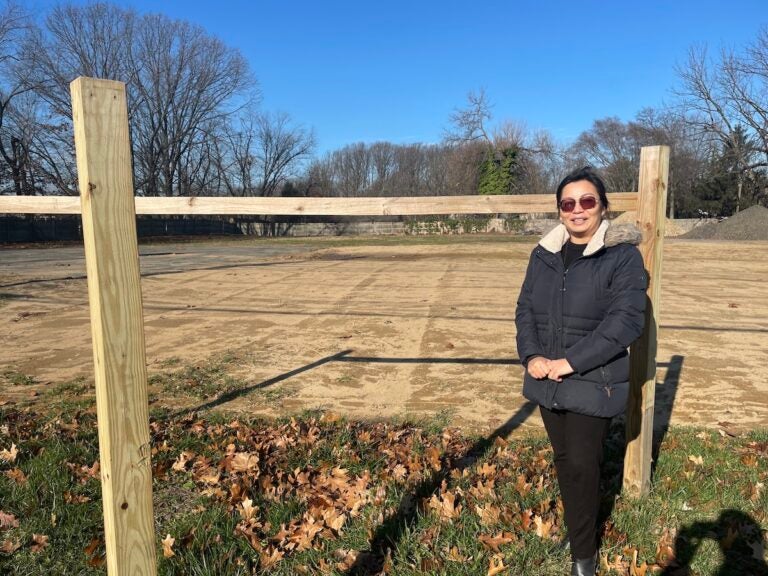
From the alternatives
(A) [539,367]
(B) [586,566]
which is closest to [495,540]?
(B) [586,566]

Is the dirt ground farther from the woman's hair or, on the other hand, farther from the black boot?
the woman's hair

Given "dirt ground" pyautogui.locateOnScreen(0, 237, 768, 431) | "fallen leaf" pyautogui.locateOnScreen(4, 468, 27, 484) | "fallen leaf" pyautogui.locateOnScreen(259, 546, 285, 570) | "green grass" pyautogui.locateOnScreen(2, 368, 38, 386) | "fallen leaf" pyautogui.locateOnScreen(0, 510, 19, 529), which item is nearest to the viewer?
"fallen leaf" pyautogui.locateOnScreen(259, 546, 285, 570)

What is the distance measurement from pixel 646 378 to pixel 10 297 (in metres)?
12.9

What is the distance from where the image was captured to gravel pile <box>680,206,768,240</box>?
32031 millimetres

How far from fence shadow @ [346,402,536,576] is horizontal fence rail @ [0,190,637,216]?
1829 millimetres

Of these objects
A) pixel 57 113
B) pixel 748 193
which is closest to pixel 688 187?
pixel 748 193

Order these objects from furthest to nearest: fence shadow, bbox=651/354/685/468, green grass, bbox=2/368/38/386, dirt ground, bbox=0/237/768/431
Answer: green grass, bbox=2/368/38/386 < dirt ground, bbox=0/237/768/431 < fence shadow, bbox=651/354/685/468

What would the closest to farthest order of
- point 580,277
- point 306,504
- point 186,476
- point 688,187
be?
point 580,277 → point 306,504 → point 186,476 → point 688,187

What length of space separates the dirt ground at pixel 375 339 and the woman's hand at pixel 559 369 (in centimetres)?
237

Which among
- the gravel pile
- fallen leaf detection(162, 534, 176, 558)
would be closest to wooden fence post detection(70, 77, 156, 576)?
fallen leaf detection(162, 534, 176, 558)

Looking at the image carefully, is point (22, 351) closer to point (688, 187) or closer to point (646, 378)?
point (646, 378)

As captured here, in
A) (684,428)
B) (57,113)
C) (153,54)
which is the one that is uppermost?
(153,54)

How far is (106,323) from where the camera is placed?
1903mm

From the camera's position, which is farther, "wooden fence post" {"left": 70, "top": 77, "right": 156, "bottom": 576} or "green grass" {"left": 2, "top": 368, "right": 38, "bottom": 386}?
"green grass" {"left": 2, "top": 368, "right": 38, "bottom": 386}
